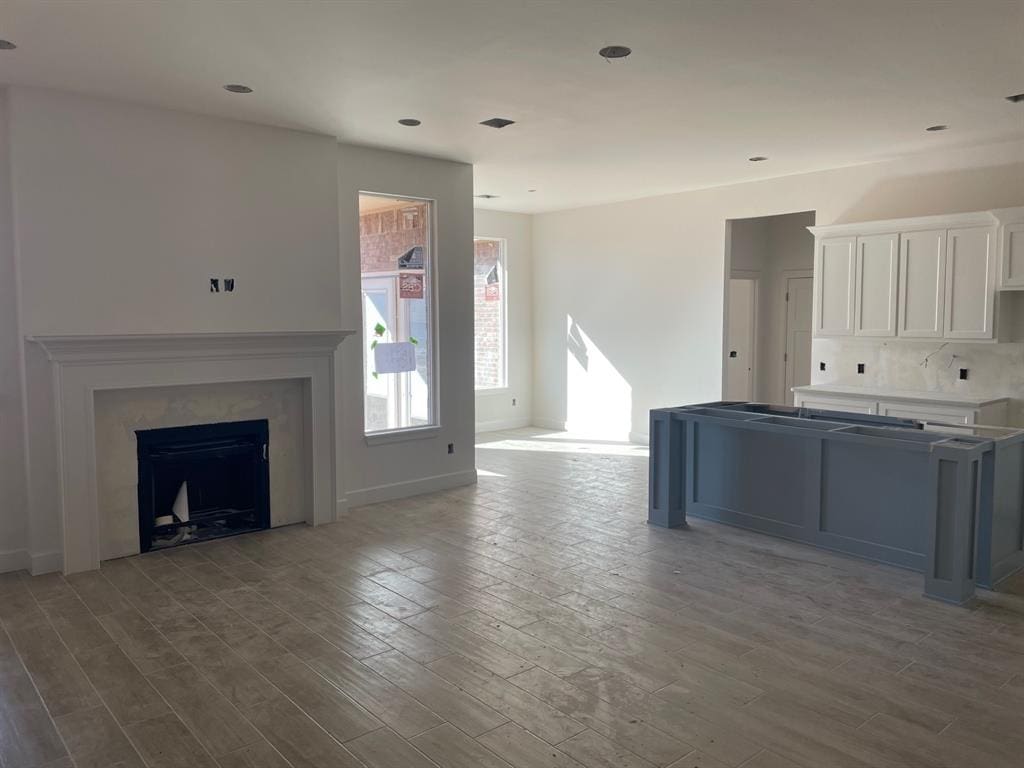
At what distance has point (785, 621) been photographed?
3.81m

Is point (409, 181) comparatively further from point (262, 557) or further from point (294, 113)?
point (262, 557)

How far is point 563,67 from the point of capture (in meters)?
4.08

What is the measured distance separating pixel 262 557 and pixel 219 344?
149cm

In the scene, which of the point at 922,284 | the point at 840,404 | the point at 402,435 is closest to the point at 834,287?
the point at 922,284

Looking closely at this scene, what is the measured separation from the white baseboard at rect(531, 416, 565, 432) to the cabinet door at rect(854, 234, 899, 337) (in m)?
4.51

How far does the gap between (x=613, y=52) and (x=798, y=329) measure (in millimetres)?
6044

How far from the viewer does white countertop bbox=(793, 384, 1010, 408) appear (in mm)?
5793

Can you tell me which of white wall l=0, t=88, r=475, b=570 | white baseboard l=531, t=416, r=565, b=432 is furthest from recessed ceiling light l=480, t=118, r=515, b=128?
white baseboard l=531, t=416, r=565, b=432

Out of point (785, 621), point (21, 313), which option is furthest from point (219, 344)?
point (785, 621)

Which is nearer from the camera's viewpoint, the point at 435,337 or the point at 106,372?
the point at 106,372

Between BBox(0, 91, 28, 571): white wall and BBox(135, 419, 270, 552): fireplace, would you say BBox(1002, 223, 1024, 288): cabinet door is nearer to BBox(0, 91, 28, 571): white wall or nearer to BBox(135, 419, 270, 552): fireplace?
BBox(135, 419, 270, 552): fireplace

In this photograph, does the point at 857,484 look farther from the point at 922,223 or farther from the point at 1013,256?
the point at 922,223

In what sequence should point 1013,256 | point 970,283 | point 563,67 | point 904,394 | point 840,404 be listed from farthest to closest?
1. point 840,404
2. point 904,394
3. point 970,283
4. point 1013,256
5. point 563,67

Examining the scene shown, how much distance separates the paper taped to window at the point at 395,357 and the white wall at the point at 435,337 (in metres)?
0.25
